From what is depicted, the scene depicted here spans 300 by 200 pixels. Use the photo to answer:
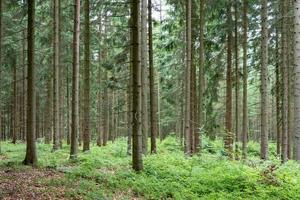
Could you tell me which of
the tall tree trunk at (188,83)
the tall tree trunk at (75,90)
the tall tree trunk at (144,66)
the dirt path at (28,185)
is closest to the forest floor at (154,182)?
the dirt path at (28,185)

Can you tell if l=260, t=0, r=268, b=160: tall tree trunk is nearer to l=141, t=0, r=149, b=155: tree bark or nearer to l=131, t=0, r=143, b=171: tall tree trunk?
l=141, t=0, r=149, b=155: tree bark

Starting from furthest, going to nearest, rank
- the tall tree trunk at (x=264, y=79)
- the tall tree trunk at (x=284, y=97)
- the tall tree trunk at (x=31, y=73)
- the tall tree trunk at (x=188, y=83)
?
the tall tree trunk at (x=188, y=83) → the tall tree trunk at (x=284, y=97) → the tall tree trunk at (x=264, y=79) → the tall tree trunk at (x=31, y=73)

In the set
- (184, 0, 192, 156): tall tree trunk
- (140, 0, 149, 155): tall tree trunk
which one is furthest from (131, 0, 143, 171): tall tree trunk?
(184, 0, 192, 156): tall tree trunk

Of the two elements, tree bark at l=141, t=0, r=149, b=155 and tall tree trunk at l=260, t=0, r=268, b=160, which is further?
tree bark at l=141, t=0, r=149, b=155

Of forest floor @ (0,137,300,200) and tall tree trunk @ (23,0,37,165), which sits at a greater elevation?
tall tree trunk @ (23,0,37,165)

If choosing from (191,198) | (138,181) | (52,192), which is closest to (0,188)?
(52,192)

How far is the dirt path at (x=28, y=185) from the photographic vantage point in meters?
8.76

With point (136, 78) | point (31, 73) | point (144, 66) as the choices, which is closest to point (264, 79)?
point (144, 66)

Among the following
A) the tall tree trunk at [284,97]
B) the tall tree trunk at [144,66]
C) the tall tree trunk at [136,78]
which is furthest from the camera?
the tall tree trunk at [284,97]

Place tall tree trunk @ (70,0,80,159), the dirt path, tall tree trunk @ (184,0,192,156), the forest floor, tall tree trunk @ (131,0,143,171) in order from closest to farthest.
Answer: the dirt path → the forest floor → tall tree trunk @ (131,0,143,171) → tall tree trunk @ (70,0,80,159) → tall tree trunk @ (184,0,192,156)

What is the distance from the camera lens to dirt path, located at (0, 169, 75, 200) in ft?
28.7

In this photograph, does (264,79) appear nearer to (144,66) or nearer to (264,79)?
(264,79)

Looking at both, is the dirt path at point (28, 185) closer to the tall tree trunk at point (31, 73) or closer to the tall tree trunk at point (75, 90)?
the tall tree trunk at point (31, 73)

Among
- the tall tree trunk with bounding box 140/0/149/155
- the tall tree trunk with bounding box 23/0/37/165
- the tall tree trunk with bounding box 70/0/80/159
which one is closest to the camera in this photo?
the tall tree trunk with bounding box 23/0/37/165
